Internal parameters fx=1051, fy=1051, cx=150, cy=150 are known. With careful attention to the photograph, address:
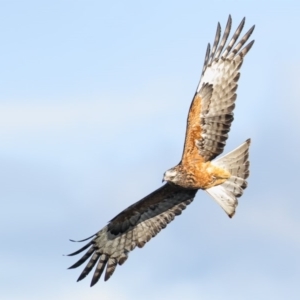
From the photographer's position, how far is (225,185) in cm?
1645

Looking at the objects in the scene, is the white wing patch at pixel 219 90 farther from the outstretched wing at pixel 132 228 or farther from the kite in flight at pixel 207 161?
the outstretched wing at pixel 132 228

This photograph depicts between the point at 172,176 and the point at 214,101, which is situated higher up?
the point at 214,101

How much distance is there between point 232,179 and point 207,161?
561mm

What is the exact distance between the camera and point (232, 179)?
53.8 ft

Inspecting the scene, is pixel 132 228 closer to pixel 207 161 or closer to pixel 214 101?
pixel 207 161

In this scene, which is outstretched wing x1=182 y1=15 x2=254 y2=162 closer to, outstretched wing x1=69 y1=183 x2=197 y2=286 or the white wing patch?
the white wing patch

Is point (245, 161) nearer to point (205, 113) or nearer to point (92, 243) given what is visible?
point (205, 113)

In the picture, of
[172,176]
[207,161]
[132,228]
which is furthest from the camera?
[132,228]

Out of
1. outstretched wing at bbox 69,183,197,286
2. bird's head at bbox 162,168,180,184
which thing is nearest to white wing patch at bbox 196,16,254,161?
bird's head at bbox 162,168,180,184

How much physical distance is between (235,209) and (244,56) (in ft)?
7.92

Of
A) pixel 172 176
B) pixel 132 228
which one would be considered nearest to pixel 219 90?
pixel 172 176

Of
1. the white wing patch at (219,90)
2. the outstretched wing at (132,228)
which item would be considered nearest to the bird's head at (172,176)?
the white wing patch at (219,90)

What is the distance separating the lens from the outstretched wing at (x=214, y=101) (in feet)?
52.5

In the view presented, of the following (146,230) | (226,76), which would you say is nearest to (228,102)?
(226,76)
